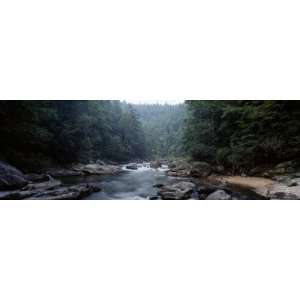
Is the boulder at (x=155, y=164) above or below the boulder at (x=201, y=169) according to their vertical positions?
above

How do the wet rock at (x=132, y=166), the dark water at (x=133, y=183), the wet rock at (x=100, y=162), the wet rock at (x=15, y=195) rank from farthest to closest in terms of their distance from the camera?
the wet rock at (x=132, y=166)
the wet rock at (x=100, y=162)
the dark water at (x=133, y=183)
the wet rock at (x=15, y=195)

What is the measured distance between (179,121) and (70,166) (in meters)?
2.07

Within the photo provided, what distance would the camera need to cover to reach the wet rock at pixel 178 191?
3410 mm

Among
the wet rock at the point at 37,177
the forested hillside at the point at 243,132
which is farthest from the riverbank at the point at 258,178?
the wet rock at the point at 37,177

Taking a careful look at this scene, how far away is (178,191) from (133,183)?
83 centimetres

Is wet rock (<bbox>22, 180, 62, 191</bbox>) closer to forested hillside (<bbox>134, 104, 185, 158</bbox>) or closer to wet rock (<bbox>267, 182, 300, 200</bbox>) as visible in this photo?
forested hillside (<bbox>134, 104, 185, 158</bbox>)

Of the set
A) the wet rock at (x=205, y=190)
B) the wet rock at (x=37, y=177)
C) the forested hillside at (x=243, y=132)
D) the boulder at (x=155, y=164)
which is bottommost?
the wet rock at (x=205, y=190)

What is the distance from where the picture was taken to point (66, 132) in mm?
3803

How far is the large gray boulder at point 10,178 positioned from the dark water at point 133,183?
0.61 meters

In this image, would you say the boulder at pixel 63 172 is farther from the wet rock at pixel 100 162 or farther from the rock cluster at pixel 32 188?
the wet rock at pixel 100 162

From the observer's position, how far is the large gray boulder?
334cm

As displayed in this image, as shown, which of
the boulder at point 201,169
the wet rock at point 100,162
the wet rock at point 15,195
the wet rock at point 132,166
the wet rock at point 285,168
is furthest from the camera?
the wet rock at point 132,166
